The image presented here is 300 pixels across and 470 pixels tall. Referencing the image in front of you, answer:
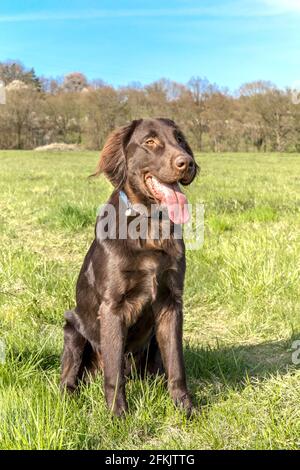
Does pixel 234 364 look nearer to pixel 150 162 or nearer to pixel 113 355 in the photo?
pixel 113 355

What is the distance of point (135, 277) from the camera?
275cm

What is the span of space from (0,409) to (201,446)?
3.17ft

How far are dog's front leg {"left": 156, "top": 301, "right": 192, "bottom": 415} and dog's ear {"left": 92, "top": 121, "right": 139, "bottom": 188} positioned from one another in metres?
0.80

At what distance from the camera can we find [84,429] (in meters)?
2.45

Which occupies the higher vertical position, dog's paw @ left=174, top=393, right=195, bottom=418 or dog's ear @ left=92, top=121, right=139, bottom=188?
dog's ear @ left=92, top=121, right=139, bottom=188

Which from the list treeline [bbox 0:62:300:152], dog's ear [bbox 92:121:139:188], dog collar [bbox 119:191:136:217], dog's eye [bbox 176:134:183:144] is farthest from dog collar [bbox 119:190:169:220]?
treeline [bbox 0:62:300:152]

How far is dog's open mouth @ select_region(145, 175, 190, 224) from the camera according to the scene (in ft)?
9.07

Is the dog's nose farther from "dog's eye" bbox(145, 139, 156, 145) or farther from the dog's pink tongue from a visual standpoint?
"dog's eye" bbox(145, 139, 156, 145)

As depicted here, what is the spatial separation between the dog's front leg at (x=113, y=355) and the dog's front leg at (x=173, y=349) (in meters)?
0.24

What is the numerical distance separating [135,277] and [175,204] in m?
0.45

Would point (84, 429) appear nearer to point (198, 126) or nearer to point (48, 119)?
point (198, 126)

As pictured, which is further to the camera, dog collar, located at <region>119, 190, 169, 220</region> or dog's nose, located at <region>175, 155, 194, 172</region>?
dog collar, located at <region>119, 190, 169, 220</region>

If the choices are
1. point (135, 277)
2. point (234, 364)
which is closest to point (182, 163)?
point (135, 277)

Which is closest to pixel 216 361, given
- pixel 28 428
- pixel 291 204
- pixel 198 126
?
pixel 28 428
